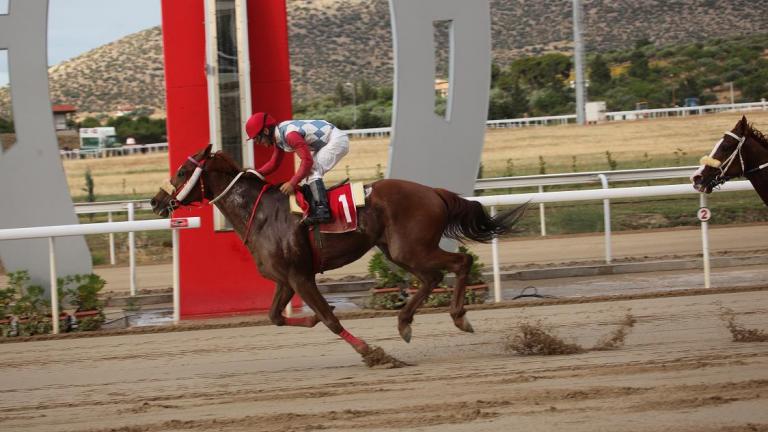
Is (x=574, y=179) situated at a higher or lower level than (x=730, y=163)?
lower

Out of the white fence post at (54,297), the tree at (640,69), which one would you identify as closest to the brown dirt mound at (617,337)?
the white fence post at (54,297)

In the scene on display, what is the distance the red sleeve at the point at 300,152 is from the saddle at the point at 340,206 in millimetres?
103

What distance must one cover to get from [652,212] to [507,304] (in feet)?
26.8

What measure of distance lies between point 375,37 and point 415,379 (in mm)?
54614

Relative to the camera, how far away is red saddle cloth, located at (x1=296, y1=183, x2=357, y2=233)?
20.3 ft

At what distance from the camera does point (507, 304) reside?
26.9 ft

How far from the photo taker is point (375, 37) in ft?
194

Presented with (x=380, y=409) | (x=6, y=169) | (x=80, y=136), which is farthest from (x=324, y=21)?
(x=380, y=409)

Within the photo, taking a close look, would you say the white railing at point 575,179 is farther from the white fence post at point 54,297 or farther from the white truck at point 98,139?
the white truck at point 98,139

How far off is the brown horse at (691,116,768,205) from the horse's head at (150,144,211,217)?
3147 mm

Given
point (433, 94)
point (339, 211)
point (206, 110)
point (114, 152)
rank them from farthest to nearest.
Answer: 1. point (114, 152)
2. point (433, 94)
3. point (206, 110)
4. point (339, 211)

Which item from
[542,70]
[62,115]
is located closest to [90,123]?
[62,115]

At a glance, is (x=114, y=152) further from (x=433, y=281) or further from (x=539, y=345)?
(x=539, y=345)

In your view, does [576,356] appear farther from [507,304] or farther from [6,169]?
[6,169]
